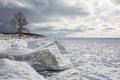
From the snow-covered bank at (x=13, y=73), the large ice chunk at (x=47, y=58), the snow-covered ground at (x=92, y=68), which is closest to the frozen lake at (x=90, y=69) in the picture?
the snow-covered ground at (x=92, y=68)

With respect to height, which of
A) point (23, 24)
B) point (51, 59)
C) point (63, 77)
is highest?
point (23, 24)

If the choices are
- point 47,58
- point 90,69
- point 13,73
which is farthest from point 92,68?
point 13,73

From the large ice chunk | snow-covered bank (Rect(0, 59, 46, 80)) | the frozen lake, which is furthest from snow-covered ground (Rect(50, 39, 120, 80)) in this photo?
snow-covered bank (Rect(0, 59, 46, 80))

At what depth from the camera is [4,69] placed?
6215 millimetres

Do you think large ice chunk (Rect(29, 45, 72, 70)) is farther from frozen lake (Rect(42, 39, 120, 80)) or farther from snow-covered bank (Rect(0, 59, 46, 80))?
snow-covered bank (Rect(0, 59, 46, 80))

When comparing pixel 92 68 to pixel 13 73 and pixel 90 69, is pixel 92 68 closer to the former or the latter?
pixel 90 69

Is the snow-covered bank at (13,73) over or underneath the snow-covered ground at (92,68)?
over

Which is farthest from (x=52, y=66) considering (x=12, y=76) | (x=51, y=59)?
(x=12, y=76)

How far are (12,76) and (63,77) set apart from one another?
15.9 ft

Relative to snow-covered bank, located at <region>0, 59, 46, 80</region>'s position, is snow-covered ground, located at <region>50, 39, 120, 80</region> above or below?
below

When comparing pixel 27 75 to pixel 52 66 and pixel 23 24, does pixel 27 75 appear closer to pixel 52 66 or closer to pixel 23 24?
pixel 52 66

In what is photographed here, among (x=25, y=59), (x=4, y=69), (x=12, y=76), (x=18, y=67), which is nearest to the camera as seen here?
(x=12, y=76)

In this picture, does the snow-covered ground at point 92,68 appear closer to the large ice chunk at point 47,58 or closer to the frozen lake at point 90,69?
the frozen lake at point 90,69

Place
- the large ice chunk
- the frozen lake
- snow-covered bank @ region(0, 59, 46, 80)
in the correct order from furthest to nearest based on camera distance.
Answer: the large ice chunk → the frozen lake → snow-covered bank @ region(0, 59, 46, 80)
